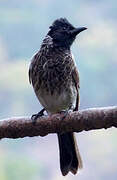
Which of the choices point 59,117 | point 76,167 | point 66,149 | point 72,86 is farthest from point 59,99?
point 59,117

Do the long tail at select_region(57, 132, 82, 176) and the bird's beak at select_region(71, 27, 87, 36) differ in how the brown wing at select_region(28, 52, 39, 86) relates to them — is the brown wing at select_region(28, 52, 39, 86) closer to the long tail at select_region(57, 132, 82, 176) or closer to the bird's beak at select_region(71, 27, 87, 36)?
the bird's beak at select_region(71, 27, 87, 36)

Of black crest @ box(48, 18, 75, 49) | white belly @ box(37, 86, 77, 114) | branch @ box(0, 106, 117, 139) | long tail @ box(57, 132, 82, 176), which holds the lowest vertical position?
long tail @ box(57, 132, 82, 176)

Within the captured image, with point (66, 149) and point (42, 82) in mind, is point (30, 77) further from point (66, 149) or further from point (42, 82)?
point (66, 149)

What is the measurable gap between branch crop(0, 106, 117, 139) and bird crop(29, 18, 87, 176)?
980mm

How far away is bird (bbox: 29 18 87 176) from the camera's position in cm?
298

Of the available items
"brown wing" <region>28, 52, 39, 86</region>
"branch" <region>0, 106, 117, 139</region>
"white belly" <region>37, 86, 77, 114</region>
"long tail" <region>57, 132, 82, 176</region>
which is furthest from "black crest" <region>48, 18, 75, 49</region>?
"branch" <region>0, 106, 117, 139</region>

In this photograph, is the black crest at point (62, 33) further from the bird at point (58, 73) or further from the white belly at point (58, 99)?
the white belly at point (58, 99)

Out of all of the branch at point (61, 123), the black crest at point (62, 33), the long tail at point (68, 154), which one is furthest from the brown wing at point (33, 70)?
the branch at point (61, 123)

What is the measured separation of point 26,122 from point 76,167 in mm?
749

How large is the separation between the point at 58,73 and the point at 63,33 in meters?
0.32

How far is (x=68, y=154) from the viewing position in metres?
2.77

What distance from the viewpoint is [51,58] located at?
3.04 metres

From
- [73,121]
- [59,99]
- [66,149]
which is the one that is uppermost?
[73,121]

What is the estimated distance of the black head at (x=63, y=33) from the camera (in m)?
3.07
